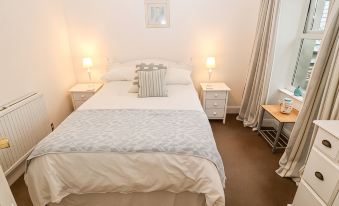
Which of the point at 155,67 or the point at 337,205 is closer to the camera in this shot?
the point at 337,205

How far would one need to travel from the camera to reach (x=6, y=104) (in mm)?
1958

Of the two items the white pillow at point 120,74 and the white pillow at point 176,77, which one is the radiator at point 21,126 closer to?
the white pillow at point 120,74

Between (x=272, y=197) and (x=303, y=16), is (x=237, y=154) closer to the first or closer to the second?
(x=272, y=197)

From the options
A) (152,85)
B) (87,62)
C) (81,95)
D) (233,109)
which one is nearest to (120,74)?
(87,62)

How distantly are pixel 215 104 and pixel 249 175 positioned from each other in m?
1.24

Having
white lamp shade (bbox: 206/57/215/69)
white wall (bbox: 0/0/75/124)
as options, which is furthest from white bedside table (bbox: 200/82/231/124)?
white wall (bbox: 0/0/75/124)

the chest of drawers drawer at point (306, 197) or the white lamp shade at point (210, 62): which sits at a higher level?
the white lamp shade at point (210, 62)

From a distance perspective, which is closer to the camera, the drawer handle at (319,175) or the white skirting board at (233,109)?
the drawer handle at (319,175)

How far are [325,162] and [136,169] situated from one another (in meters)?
1.27

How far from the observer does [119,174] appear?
1.44 metres

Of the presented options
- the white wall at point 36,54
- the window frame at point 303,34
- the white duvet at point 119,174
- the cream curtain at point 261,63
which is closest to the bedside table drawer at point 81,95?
the white wall at point 36,54

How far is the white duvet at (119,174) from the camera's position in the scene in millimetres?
1419

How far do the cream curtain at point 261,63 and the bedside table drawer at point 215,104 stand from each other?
37cm

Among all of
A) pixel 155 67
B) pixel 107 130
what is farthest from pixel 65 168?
pixel 155 67
